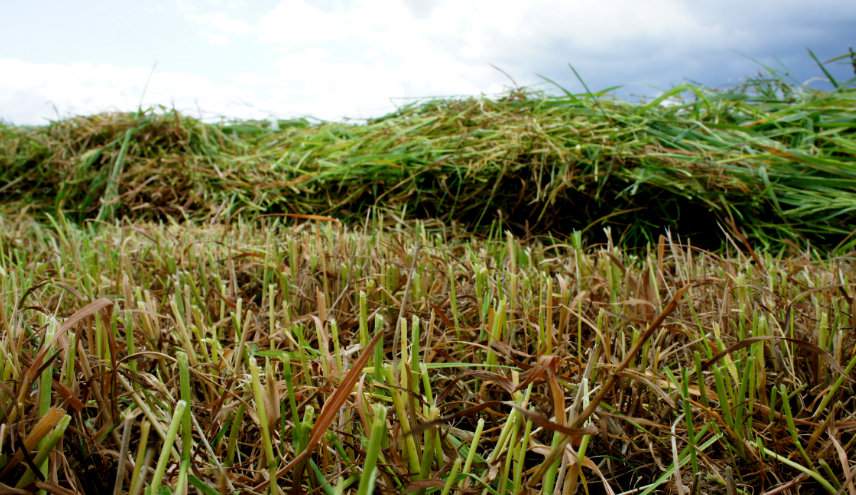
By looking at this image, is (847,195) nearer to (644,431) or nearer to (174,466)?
(644,431)

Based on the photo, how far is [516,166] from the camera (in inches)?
92.8

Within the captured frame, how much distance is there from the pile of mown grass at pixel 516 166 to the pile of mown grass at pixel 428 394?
1.12 m

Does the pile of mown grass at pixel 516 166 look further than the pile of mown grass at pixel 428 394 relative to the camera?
Yes

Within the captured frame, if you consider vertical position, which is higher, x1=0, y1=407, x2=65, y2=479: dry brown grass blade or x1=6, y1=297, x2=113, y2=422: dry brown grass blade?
x1=6, y1=297, x2=113, y2=422: dry brown grass blade

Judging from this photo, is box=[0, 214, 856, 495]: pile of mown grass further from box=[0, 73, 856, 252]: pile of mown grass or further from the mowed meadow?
box=[0, 73, 856, 252]: pile of mown grass

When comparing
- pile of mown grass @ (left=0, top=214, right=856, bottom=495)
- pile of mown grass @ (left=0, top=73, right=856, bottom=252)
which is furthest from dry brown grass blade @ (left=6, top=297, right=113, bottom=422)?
pile of mown grass @ (left=0, top=73, right=856, bottom=252)

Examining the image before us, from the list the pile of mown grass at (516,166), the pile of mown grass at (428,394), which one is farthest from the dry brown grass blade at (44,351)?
the pile of mown grass at (516,166)

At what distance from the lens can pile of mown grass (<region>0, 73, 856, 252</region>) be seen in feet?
7.53

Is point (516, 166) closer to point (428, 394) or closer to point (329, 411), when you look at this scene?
point (428, 394)

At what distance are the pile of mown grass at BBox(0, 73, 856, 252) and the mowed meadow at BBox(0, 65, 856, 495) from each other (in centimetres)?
2

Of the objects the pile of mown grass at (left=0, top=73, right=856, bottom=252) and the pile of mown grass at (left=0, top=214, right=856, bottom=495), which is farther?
the pile of mown grass at (left=0, top=73, right=856, bottom=252)

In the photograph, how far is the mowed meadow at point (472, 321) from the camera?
1.82ft

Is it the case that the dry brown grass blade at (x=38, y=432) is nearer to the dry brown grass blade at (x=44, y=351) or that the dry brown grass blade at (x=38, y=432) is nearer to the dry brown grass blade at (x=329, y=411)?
the dry brown grass blade at (x=44, y=351)

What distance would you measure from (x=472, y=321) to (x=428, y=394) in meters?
0.38
